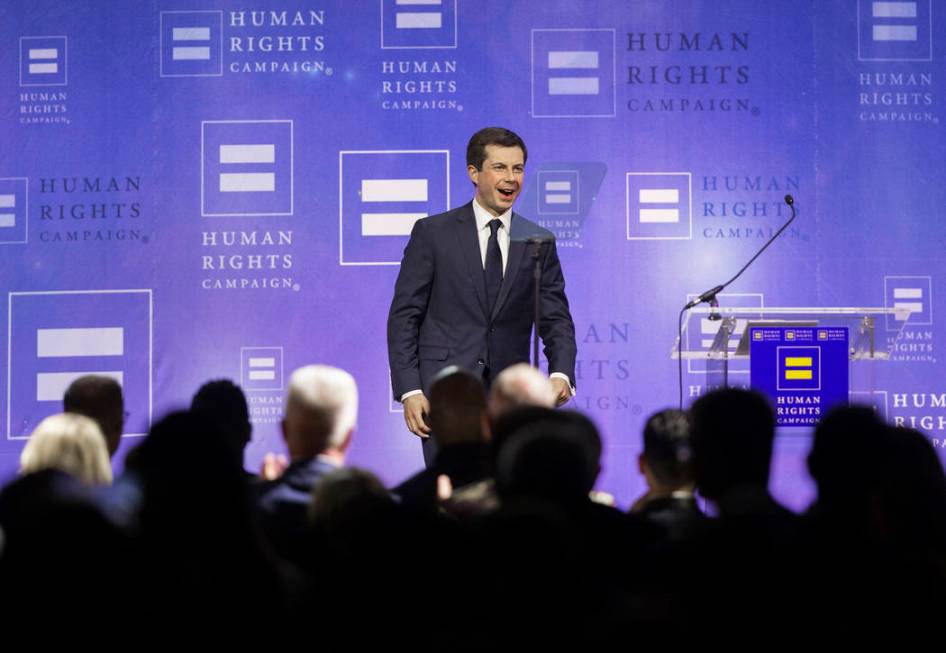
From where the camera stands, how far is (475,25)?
22.8 ft

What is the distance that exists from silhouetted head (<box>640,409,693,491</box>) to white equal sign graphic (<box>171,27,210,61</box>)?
4604 mm

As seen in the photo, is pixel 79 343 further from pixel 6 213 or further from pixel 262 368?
pixel 262 368

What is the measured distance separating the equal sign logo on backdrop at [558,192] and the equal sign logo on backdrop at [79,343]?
2393mm

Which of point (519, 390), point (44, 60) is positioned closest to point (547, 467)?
point (519, 390)

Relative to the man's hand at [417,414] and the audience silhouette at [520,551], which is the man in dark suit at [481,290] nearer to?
the man's hand at [417,414]

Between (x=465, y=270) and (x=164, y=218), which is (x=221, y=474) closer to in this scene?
(x=465, y=270)

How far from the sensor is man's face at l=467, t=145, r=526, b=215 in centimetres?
557

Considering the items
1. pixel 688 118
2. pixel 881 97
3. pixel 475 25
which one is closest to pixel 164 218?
pixel 475 25

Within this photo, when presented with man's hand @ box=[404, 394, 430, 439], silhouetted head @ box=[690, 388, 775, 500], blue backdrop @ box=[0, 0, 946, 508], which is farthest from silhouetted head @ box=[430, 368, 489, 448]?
blue backdrop @ box=[0, 0, 946, 508]

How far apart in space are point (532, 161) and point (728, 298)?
1398 mm

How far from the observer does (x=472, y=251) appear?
5.59 m

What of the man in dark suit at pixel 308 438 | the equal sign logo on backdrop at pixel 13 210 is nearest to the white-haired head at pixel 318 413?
the man in dark suit at pixel 308 438

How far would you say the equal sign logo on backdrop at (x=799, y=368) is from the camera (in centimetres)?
526

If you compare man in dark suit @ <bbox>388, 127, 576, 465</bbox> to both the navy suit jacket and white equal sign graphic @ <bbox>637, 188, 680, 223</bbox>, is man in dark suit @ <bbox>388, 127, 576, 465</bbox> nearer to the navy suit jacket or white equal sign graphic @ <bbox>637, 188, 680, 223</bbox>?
the navy suit jacket
